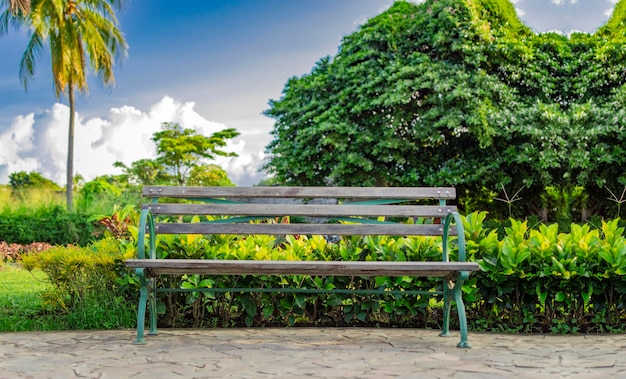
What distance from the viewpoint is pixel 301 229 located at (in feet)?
14.4

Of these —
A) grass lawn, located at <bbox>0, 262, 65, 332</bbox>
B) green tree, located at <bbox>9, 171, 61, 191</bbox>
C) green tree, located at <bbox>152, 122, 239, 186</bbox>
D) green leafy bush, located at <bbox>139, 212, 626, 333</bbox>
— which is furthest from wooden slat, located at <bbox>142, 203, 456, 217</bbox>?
green tree, located at <bbox>9, 171, 61, 191</bbox>

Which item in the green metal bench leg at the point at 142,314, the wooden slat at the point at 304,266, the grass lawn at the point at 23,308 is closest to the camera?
the wooden slat at the point at 304,266

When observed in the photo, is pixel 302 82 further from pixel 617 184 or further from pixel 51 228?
pixel 617 184

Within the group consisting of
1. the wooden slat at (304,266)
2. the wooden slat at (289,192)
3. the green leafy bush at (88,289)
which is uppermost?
the wooden slat at (289,192)

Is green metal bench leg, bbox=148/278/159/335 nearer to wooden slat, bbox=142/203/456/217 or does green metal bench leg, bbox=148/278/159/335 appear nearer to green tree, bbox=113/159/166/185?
wooden slat, bbox=142/203/456/217

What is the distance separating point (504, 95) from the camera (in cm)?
1481

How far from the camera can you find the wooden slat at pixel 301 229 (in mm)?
4367

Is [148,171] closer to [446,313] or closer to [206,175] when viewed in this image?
[206,175]

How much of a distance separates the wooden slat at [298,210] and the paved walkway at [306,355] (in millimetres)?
849

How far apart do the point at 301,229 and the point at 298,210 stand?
0.45ft

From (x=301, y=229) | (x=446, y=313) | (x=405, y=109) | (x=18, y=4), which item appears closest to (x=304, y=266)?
(x=301, y=229)

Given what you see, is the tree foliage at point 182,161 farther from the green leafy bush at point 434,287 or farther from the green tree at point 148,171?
the green leafy bush at point 434,287

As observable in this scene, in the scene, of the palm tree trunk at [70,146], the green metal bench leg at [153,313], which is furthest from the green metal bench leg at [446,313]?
the palm tree trunk at [70,146]

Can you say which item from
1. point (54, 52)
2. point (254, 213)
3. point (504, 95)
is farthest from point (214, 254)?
point (54, 52)
